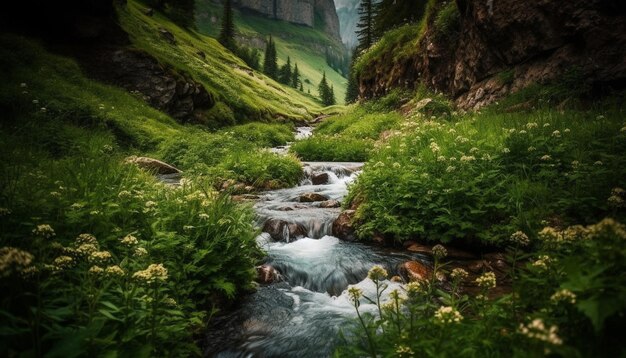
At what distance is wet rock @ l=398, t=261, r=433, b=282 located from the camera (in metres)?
4.95

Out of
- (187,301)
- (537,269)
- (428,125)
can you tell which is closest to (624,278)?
(537,269)

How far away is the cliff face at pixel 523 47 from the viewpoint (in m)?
8.93

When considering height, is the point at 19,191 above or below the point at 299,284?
above

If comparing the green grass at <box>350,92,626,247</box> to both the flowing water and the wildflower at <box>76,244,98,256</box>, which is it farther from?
the wildflower at <box>76,244,98,256</box>

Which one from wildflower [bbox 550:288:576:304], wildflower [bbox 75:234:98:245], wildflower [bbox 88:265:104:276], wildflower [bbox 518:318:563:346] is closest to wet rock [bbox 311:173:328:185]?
wildflower [bbox 75:234:98:245]

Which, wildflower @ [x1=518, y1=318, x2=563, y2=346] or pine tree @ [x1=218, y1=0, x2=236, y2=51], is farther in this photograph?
pine tree @ [x1=218, y1=0, x2=236, y2=51]

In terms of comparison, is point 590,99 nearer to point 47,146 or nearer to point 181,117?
point 47,146

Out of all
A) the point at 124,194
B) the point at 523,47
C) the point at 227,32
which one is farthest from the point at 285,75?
the point at 124,194

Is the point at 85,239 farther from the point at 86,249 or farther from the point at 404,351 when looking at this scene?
the point at 404,351

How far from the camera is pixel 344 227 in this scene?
279 inches

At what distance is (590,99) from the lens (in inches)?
351

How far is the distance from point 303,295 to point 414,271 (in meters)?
1.79

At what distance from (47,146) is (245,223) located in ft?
26.5

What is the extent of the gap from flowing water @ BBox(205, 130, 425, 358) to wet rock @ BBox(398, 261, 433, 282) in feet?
0.77
